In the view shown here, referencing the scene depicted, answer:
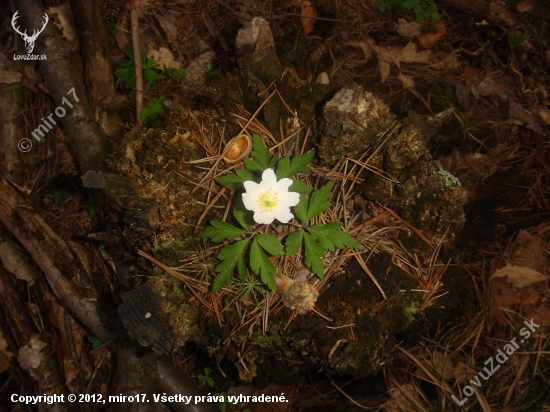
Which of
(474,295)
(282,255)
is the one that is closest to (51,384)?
(282,255)

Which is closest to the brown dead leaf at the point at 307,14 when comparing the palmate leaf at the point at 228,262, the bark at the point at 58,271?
the palmate leaf at the point at 228,262

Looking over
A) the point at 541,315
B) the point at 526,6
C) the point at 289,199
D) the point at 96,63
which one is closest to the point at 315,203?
the point at 289,199

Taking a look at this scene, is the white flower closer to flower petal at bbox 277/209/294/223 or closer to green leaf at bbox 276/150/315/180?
flower petal at bbox 277/209/294/223

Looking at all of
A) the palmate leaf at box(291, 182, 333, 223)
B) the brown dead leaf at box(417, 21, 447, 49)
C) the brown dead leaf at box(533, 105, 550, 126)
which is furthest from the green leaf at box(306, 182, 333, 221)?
the brown dead leaf at box(533, 105, 550, 126)

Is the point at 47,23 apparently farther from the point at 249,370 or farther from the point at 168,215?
the point at 249,370

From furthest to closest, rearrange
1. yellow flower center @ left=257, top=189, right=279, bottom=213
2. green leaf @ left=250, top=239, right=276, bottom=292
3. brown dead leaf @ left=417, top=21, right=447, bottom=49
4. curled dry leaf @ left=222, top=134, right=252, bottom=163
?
brown dead leaf @ left=417, top=21, right=447, bottom=49
curled dry leaf @ left=222, top=134, right=252, bottom=163
green leaf @ left=250, top=239, right=276, bottom=292
yellow flower center @ left=257, top=189, right=279, bottom=213

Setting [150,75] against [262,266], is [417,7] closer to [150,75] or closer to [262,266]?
[150,75]

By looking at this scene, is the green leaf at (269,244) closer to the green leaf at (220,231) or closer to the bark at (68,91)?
the green leaf at (220,231)
